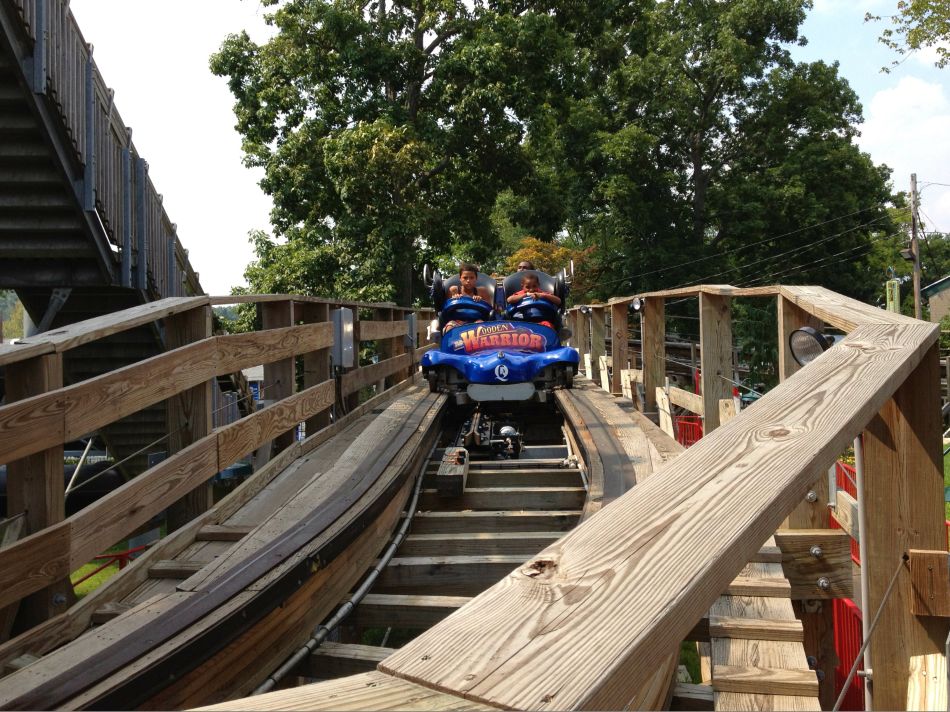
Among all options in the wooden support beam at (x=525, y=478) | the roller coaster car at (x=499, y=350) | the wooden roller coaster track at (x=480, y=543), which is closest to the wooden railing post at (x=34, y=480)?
the wooden roller coaster track at (x=480, y=543)

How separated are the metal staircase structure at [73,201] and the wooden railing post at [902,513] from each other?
22.2 ft

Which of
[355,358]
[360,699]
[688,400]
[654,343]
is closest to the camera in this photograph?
[360,699]

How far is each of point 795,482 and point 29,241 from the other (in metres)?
8.93

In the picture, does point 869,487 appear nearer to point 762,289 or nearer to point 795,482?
point 795,482

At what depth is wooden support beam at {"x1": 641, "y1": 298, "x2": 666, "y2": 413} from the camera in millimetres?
7664

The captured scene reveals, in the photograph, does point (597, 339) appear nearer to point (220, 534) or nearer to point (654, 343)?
point (654, 343)

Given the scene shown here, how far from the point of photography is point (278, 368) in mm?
5629

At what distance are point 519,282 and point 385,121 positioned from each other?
1101cm

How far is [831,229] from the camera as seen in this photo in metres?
31.9

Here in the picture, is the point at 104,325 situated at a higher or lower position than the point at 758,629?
higher

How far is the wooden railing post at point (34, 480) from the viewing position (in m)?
2.94

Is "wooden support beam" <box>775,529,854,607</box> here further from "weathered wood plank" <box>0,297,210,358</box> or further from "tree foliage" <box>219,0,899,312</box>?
"tree foliage" <box>219,0,899,312</box>

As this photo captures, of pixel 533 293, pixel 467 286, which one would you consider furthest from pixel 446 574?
pixel 467 286

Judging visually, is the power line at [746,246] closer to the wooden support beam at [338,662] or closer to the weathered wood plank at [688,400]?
the weathered wood plank at [688,400]
